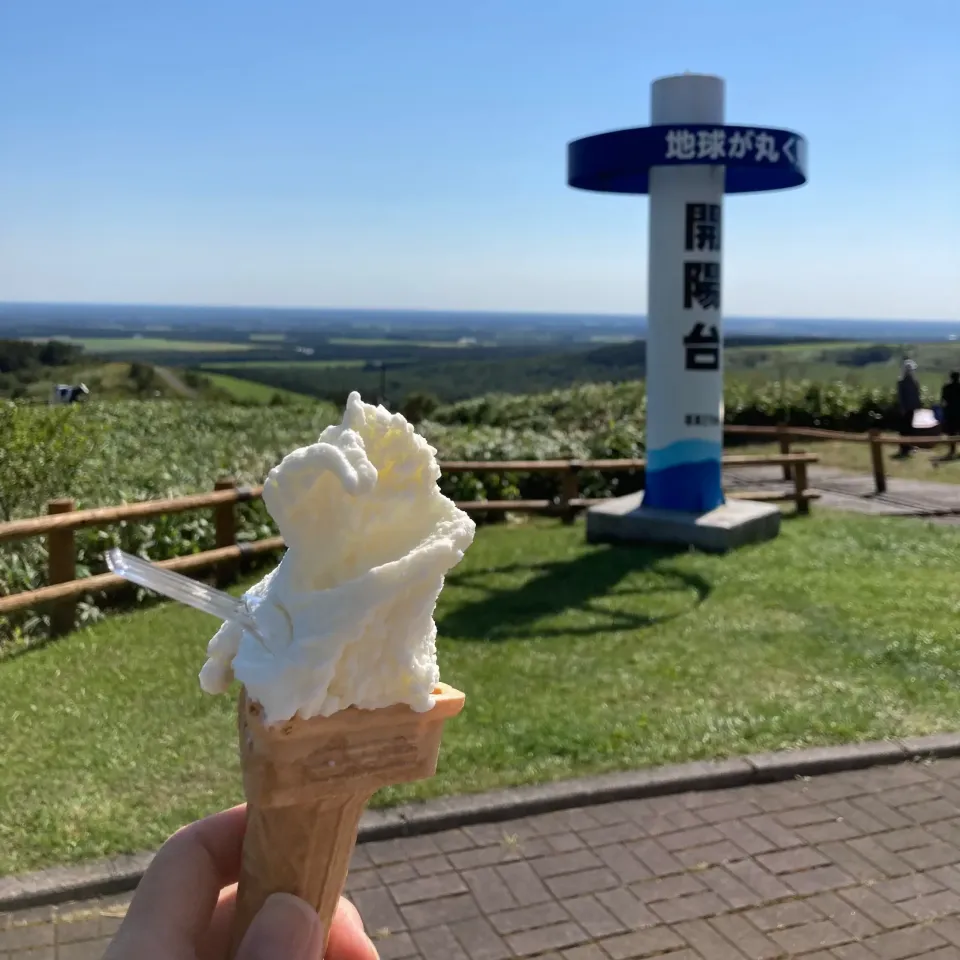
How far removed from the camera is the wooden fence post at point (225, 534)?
9.50 meters

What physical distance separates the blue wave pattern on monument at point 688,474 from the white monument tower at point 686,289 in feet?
0.04

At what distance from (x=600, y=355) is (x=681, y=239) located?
29.0 m

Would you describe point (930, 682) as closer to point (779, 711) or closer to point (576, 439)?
point (779, 711)

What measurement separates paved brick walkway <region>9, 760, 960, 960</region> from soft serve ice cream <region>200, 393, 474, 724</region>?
241cm

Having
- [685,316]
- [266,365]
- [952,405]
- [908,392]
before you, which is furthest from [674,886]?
[266,365]

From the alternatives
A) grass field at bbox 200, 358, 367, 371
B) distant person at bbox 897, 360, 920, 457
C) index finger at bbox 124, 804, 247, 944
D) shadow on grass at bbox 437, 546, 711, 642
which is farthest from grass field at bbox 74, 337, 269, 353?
index finger at bbox 124, 804, 247, 944

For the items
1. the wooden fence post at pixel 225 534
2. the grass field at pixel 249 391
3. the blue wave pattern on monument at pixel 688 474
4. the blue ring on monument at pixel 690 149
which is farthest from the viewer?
the grass field at pixel 249 391

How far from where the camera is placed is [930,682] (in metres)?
6.84

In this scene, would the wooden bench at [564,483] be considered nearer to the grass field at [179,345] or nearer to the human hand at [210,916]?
the human hand at [210,916]

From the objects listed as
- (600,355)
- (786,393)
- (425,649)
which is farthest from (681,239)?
(600,355)

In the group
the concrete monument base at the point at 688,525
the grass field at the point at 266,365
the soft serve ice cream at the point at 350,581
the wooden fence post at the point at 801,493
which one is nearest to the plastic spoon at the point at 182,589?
the soft serve ice cream at the point at 350,581

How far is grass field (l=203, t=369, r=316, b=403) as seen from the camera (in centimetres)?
2156

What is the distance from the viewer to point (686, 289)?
10.8 meters

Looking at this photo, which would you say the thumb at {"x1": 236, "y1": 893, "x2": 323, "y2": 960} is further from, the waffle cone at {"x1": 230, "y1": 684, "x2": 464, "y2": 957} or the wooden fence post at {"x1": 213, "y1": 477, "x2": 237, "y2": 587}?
the wooden fence post at {"x1": 213, "y1": 477, "x2": 237, "y2": 587}
